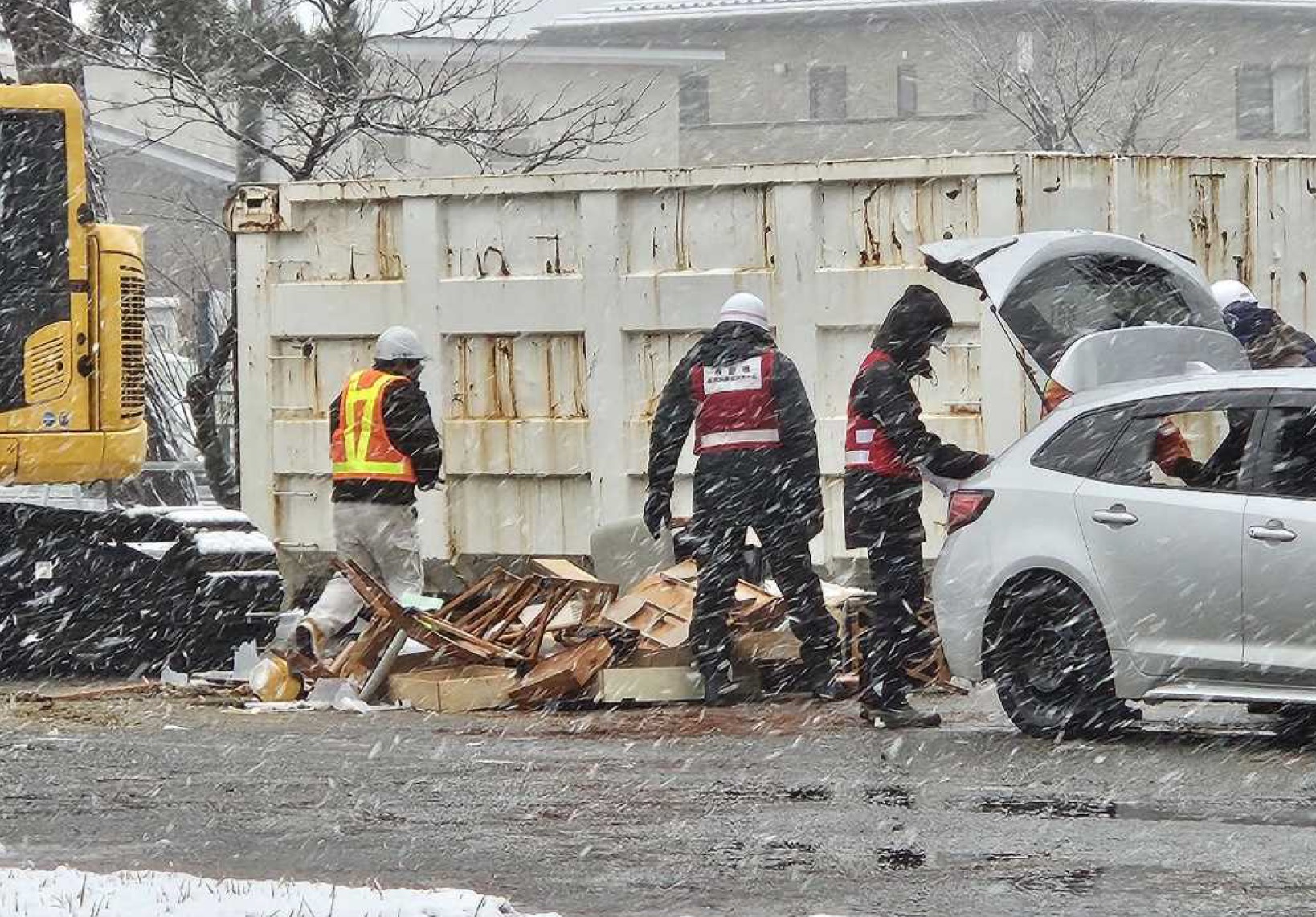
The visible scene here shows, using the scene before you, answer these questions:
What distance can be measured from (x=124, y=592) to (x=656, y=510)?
120 inches

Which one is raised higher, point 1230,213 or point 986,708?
point 1230,213

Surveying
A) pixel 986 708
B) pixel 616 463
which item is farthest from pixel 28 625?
pixel 986 708

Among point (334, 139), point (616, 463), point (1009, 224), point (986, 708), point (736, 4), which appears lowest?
point (986, 708)

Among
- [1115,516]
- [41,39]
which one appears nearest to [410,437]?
[1115,516]

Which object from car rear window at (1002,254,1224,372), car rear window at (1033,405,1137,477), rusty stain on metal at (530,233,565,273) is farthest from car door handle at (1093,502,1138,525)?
rusty stain on metal at (530,233,565,273)

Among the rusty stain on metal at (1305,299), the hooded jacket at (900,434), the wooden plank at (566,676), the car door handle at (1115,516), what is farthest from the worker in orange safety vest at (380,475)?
the rusty stain on metal at (1305,299)

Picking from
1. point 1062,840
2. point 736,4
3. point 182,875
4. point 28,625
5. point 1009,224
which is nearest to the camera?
point 182,875

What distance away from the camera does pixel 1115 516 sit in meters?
9.41

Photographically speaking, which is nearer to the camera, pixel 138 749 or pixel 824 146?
pixel 138 749

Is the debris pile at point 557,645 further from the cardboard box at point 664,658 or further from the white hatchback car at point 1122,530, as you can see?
the white hatchback car at point 1122,530

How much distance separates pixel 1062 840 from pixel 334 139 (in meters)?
11.7

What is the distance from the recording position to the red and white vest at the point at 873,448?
1055 centimetres

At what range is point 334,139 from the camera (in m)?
17.9

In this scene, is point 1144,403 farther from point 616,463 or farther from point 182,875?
point 182,875
